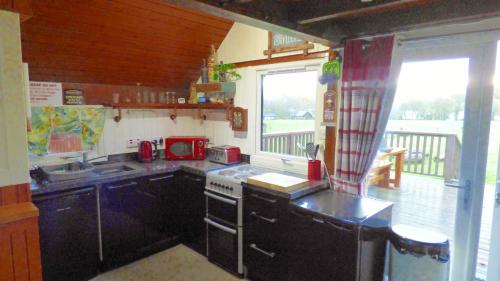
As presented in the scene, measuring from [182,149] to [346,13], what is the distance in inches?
90.4

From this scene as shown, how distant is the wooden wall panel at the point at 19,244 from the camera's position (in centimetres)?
172

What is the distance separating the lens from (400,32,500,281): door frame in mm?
1866

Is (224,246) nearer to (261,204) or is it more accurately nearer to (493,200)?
(261,204)

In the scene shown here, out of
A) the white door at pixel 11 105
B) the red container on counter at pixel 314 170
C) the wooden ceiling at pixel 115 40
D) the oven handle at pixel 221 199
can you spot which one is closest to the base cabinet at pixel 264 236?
the oven handle at pixel 221 199

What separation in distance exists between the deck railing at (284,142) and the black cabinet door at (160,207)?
105 cm

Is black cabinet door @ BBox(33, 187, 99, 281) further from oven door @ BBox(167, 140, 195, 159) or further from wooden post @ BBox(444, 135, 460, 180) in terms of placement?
wooden post @ BBox(444, 135, 460, 180)

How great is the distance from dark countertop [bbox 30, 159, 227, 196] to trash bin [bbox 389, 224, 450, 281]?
5.51ft

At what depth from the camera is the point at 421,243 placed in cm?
175

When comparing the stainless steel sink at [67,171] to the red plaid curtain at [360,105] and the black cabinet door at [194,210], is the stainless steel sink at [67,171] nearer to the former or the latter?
the black cabinet door at [194,210]

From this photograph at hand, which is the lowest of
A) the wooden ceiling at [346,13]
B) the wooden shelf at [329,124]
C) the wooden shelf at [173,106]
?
the wooden shelf at [329,124]

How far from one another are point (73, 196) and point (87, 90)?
3.77 ft

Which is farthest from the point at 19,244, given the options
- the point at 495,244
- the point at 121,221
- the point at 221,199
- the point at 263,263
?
the point at 495,244

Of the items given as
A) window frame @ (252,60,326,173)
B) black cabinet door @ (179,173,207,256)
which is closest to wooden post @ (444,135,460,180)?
window frame @ (252,60,326,173)

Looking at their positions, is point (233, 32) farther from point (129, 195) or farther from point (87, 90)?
point (129, 195)
